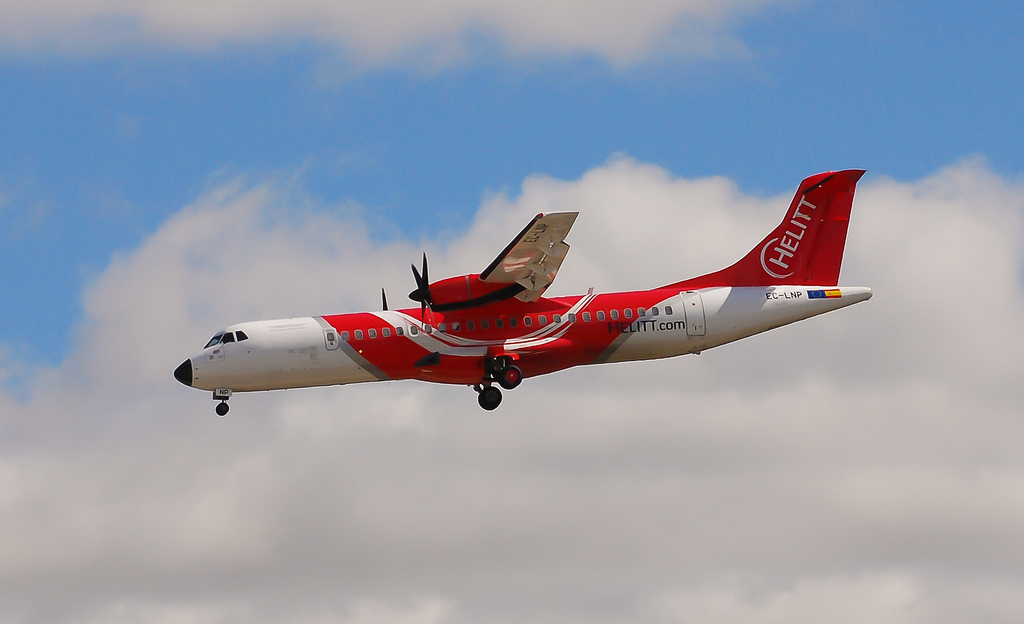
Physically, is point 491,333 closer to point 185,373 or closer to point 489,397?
point 489,397

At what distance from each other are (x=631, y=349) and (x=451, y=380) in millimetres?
5631

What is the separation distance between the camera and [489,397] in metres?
38.9

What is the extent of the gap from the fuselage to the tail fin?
135 centimetres

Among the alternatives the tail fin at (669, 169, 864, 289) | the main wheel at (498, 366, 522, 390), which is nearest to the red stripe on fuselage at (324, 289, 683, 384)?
the main wheel at (498, 366, 522, 390)

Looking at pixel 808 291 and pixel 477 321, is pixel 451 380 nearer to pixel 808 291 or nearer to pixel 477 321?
pixel 477 321

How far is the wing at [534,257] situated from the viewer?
1358 inches

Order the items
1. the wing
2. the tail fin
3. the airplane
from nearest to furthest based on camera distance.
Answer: the wing
the airplane
the tail fin

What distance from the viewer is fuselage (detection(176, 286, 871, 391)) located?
37375 mm

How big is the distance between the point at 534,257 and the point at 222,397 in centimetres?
1035

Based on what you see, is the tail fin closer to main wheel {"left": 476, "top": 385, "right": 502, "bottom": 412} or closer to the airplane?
the airplane

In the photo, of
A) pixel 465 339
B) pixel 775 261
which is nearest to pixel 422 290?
pixel 465 339

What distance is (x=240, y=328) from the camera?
37.7 meters

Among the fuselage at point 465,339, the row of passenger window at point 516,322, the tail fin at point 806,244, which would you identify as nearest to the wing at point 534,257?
the row of passenger window at point 516,322

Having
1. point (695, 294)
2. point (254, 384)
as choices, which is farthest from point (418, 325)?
point (695, 294)
